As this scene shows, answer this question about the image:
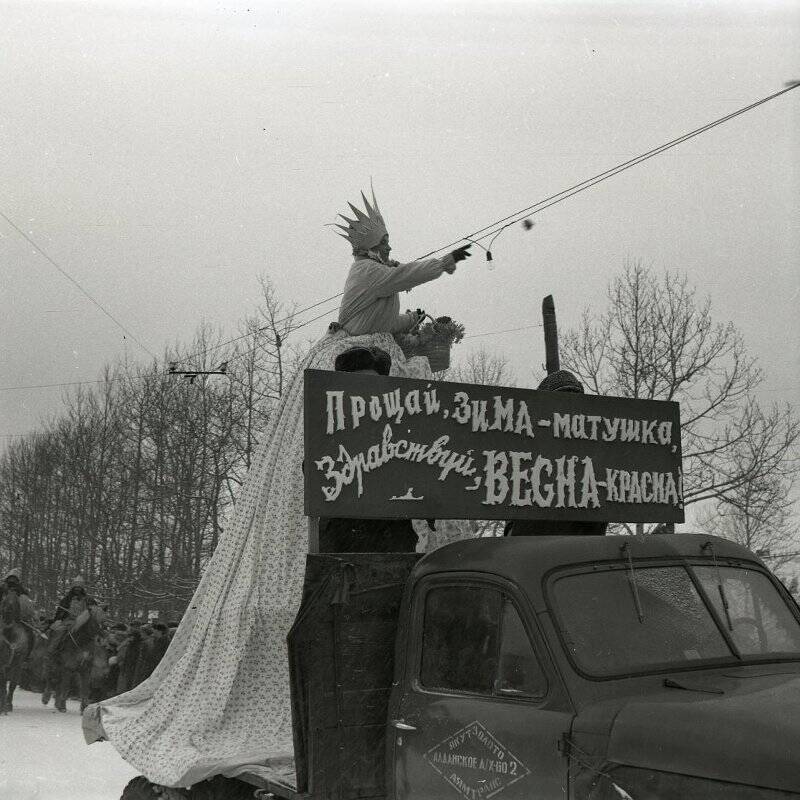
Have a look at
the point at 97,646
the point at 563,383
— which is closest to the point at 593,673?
the point at 563,383

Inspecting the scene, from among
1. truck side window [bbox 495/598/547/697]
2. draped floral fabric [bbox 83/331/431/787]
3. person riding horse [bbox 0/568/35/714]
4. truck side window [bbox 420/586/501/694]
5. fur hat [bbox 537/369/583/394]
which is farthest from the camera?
person riding horse [bbox 0/568/35/714]

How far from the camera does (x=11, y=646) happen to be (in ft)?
49.2

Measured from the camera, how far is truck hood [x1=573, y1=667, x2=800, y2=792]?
291 centimetres

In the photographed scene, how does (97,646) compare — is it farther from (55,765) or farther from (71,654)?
(55,765)

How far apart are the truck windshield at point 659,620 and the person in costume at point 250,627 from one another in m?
1.74

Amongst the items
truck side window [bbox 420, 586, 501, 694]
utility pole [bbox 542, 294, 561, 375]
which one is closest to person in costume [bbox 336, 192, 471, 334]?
truck side window [bbox 420, 586, 501, 694]

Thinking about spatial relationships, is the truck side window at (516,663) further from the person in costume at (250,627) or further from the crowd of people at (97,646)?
the crowd of people at (97,646)

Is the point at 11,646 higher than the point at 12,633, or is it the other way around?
the point at 12,633

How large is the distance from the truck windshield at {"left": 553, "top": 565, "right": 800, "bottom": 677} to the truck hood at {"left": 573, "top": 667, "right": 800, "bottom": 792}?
200mm

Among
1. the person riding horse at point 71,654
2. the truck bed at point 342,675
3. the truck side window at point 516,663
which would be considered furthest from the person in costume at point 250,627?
the person riding horse at point 71,654

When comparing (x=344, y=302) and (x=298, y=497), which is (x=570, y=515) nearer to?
(x=298, y=497)

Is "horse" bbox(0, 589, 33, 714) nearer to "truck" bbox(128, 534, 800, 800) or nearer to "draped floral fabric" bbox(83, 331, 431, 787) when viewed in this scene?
"draped floral fabric" bbox(83, 331, 431, 787)

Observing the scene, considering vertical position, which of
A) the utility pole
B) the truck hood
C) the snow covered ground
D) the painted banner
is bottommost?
the snow covered ground

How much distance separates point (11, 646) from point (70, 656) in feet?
3.01
